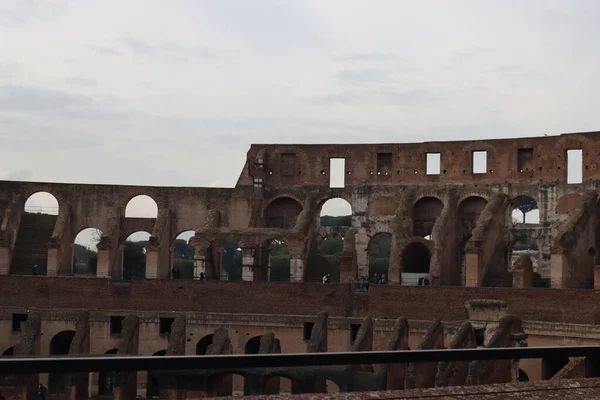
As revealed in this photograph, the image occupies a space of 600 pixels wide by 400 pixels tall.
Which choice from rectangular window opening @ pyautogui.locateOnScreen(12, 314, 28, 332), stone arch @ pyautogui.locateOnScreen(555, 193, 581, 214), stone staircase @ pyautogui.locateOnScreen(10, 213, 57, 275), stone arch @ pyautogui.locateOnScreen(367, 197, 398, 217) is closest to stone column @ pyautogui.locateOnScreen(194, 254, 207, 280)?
rectangular window opening @ pyautogui.locateOnScreen(12, 314, 28, 332)

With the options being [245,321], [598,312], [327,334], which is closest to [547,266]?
[598,312]

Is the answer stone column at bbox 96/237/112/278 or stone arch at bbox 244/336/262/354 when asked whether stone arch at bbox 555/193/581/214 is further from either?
stone column at bbox 96/237/112/278

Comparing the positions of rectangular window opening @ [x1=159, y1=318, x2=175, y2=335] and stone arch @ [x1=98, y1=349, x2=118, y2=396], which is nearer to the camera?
stone arch @ [x1=98, y1=349, x2=118, y2=396]

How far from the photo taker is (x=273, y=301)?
28.4 m

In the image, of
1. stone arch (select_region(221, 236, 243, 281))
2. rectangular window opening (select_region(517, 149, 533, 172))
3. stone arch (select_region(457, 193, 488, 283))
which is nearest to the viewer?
rectangular window opening (select_region(517, 149, 533, 172))

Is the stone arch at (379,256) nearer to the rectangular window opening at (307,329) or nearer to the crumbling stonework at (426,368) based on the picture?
the rectangular window opening at (307,329)

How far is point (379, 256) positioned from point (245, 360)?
6400cm

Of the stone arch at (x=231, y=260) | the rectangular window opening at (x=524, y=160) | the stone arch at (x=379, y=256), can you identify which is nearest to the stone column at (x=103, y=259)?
the stone arch at (x=379, y=256)

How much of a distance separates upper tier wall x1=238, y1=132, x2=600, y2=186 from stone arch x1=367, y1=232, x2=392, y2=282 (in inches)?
104

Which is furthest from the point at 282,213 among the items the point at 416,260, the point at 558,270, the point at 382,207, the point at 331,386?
the point at 331,386

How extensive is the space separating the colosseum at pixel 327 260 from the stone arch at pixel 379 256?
1172 mm

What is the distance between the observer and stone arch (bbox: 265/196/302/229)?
33.8 m

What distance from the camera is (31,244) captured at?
1304 inches

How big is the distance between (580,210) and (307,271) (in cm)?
1020
